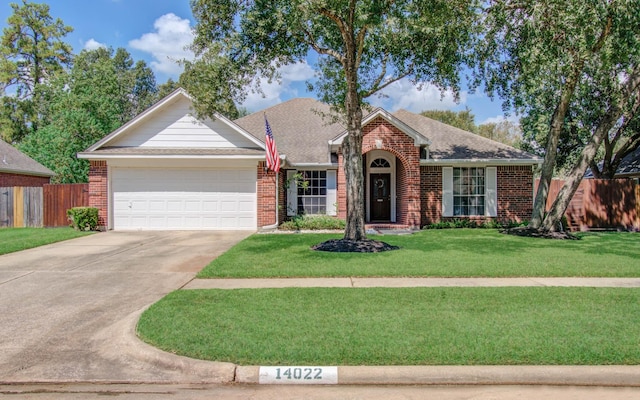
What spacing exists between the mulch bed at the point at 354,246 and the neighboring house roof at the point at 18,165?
2017 centimetres

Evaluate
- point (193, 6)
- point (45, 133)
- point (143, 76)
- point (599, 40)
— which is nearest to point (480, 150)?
point (599, 40)

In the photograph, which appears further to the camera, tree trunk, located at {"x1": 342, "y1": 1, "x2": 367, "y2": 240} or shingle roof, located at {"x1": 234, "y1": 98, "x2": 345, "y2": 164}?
shingle roof, located at {"x1": 234, "y1": 98, "x2": 345, "y2": 164}

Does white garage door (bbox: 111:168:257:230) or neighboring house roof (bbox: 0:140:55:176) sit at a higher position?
neighboring house roof (bbox: 0:140:55:176)

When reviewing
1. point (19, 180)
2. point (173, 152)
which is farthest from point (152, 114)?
point (19, 180)

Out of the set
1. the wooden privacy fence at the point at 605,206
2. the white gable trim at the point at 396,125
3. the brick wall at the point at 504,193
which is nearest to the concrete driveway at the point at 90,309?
the white gable trim at the point at 396,125

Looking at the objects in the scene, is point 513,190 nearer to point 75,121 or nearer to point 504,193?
point 504,193

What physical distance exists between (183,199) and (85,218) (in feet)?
11.6

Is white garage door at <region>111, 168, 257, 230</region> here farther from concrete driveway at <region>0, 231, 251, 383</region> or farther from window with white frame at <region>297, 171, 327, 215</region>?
concrete driveway at <region>0, 231, 251, 383</region>

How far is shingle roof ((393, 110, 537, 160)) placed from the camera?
1839 centimetres

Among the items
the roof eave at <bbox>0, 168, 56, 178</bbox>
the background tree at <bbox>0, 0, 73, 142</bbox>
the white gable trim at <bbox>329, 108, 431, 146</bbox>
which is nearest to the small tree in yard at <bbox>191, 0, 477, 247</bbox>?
the white gable trim at <bbox>329, 108, 431, 146</bbox>

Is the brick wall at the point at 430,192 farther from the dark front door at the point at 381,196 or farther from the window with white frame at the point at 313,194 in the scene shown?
the window with white frame at the point at 313,194

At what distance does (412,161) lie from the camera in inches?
689

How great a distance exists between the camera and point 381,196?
20.4 meters

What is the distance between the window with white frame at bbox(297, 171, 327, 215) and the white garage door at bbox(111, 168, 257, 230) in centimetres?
259
